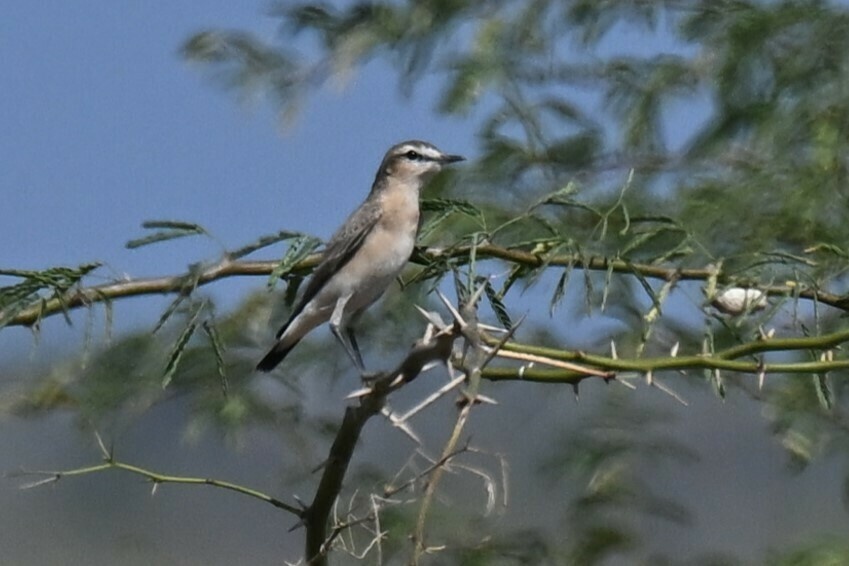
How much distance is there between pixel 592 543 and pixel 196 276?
7.02ft

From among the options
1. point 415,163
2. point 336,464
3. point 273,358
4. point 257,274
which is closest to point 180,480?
point 336,464

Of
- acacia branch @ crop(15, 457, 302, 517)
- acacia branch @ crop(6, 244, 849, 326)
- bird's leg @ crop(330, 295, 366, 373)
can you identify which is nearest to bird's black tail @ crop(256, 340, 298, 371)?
bird's leg @ crop(330, 295, 366, 373)

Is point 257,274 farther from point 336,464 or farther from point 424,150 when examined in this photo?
point 424,150

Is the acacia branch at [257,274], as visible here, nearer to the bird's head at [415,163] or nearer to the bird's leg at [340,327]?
the bird's leg at [340,327]

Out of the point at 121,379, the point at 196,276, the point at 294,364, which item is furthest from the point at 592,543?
the point at 196,276

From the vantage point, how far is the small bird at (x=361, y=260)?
133 inches

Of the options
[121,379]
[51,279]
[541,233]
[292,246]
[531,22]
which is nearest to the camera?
[51,279]

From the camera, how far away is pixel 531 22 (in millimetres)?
4254

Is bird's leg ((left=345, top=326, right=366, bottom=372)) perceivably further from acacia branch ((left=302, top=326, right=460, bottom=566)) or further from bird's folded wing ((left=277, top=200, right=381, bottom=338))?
acacia branch ((left=302, top=326, right=460, bottom=566))

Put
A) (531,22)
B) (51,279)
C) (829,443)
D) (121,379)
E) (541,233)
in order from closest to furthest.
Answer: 1. (51,279)
2. (541,233)
3. (121,379)
4. (829,443)
5. (531,22)

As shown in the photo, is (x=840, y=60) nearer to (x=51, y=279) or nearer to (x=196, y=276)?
(x=196, y=276)

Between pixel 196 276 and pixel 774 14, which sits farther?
pixel 774 14

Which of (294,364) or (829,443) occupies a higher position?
(294,364)

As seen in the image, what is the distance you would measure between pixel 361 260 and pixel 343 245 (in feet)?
0.48
